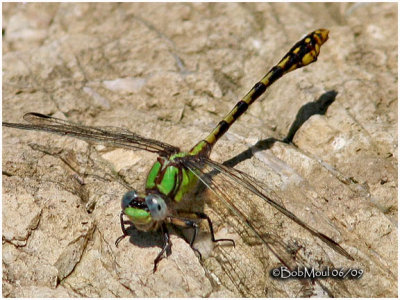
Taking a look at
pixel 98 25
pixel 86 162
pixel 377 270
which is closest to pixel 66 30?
pixel 98 25

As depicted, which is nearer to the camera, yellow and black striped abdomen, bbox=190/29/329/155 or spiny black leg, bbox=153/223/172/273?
spiny black leg, bbox=153/223/172/273

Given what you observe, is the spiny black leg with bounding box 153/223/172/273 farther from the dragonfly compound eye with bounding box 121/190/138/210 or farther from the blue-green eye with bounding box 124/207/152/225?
the dragonfly compound eye with bounding box 121/190/138/210

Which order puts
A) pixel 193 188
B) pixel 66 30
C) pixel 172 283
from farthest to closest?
pixel 66 30
pixel 193 188
pixel 172 283

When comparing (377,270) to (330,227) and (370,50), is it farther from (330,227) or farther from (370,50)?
(370,50)

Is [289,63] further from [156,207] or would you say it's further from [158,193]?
[156,207]

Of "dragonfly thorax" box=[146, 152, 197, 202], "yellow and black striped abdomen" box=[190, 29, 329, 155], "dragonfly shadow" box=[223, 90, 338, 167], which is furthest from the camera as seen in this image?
"yellow and black striped abdomen" box=[190, 29, 329, 155]

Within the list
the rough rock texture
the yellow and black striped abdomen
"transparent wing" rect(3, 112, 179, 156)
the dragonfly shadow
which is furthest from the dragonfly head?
the yellow and black striped abdomen

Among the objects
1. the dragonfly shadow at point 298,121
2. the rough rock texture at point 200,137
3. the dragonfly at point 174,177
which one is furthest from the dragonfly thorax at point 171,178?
the dragonfly shadow at point 298,121
